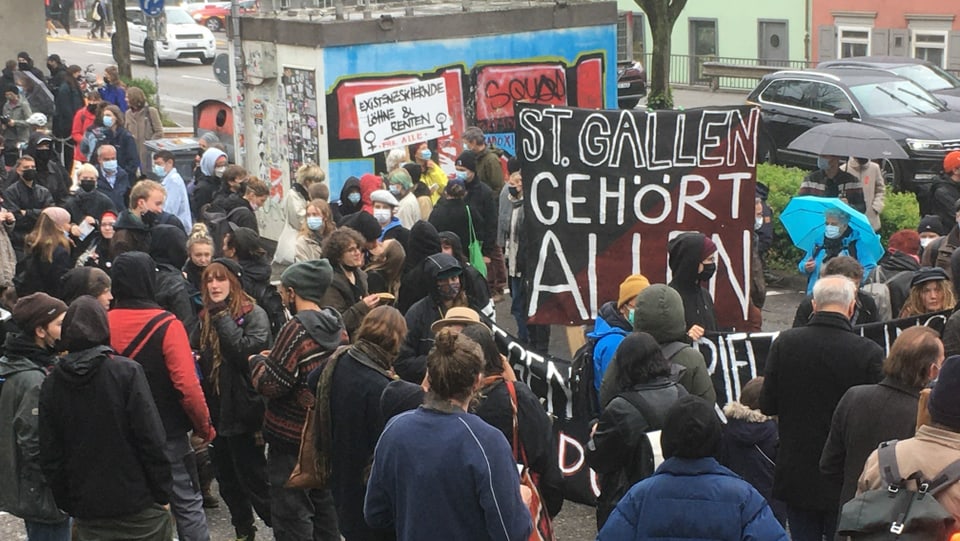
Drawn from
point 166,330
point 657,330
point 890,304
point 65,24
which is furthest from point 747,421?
point 65,24

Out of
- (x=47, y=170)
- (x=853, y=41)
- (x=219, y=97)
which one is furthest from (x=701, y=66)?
(x=47, y=170)

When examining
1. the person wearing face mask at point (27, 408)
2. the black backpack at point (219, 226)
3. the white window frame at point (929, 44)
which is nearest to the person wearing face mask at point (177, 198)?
the black backpack at point (219, 226)

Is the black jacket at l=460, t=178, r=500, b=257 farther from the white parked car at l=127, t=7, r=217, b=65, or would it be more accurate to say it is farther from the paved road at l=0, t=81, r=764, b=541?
the white parked car at l=127, t=7, r=217, b=65

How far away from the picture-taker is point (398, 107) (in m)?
16.7

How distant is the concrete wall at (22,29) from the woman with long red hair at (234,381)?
2077cm

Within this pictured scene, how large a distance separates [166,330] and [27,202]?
5999 mm

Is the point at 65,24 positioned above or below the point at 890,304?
above

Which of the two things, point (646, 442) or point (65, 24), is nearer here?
point (646, 442)

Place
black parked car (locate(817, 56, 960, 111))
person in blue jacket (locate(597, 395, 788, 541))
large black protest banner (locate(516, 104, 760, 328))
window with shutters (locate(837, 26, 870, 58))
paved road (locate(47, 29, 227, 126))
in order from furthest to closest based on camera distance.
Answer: window with shutters (locate(837, 26, 870, 58)) → paved road (locate(47, 29, 227, 126)) → black parked car (locate(817, 56, 960, 111)) → large black protest banner (locate(516, 104, 760, 328)) → person in blue jacket (locate(597, 395, 788, 541))

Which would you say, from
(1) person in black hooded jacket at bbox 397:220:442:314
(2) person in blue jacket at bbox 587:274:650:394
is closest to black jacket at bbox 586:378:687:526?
(2) person in blue jacket at bbox 587:274:650:394

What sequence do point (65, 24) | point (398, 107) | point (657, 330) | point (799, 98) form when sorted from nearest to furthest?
point (657, 330) < point (398, 107) < point (799, 98) < point (65, 24)

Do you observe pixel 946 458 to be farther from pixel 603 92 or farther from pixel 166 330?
pixel 603 92

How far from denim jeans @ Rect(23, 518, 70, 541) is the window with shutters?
30.4m

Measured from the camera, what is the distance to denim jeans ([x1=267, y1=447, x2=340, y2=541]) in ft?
22.4
